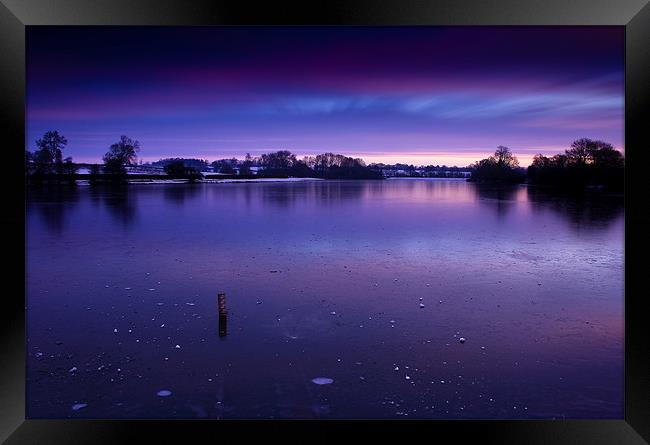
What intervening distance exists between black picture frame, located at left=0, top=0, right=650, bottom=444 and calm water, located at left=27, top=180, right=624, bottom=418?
1.36 m

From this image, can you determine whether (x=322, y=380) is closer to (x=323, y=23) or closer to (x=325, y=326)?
(x=325, y=326)

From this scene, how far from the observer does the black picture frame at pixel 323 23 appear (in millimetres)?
3686

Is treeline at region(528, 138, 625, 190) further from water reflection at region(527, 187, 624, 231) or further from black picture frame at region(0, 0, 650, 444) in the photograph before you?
black picture frame at region(0, 0, 650, 444)

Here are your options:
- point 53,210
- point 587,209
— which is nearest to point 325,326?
point 53,210

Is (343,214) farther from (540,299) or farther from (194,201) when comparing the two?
(540,299)

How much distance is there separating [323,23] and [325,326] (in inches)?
191

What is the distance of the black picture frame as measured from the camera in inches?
145

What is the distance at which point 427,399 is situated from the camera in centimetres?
532

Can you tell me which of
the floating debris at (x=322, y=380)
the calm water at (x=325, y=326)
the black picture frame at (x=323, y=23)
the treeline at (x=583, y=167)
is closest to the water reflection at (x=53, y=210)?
the calm water at (x=325, y=326)

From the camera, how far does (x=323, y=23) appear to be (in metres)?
3.90

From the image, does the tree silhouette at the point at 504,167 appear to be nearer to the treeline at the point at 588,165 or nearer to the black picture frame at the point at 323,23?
the treeline at the point at 588,165

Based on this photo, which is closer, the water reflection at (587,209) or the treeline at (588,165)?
the water reflection at (587,209)

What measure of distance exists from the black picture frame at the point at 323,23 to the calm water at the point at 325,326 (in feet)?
4.47

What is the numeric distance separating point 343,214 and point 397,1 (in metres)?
20.5
